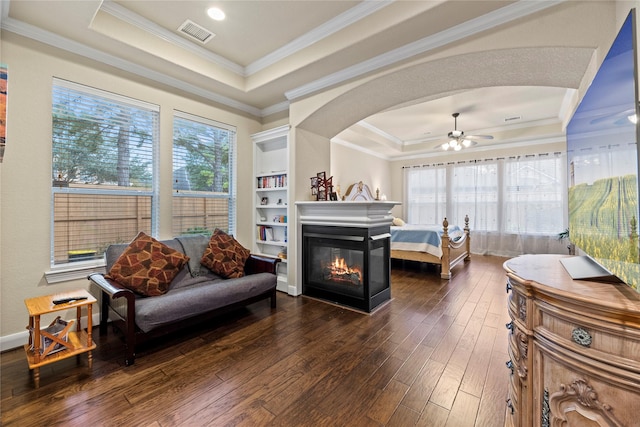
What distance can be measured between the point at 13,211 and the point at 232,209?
219cm

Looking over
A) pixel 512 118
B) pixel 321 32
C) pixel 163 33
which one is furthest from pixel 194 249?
pixel 512 118

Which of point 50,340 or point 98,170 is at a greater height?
point 98,170

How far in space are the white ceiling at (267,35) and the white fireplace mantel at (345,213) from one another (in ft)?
4.87

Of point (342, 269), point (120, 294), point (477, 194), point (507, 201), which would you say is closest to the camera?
point (120, 294)

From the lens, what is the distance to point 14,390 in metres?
1.81

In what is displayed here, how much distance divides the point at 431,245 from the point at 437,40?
333 centimetres

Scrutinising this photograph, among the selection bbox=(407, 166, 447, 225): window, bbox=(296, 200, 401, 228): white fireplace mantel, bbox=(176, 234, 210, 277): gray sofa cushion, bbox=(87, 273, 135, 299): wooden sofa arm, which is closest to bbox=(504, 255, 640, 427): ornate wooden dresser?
bbox=(296, 200, 401, 228): white fireplace mantel

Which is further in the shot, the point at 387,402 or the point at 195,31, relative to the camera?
the point at 195,31

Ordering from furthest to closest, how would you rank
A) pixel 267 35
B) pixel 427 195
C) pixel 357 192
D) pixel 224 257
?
pixel 427 195, pixel 357 192, pixel 224 257, pixel 267 35

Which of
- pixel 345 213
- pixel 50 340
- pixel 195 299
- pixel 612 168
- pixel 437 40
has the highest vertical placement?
pixel 437 40

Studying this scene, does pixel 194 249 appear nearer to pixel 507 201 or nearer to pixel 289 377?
pixel 289 377

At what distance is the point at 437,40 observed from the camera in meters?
2.51

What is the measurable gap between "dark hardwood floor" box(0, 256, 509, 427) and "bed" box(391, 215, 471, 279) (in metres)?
1.63

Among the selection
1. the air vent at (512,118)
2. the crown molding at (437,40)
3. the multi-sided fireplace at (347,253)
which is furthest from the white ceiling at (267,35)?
the air vent at (512,118)
